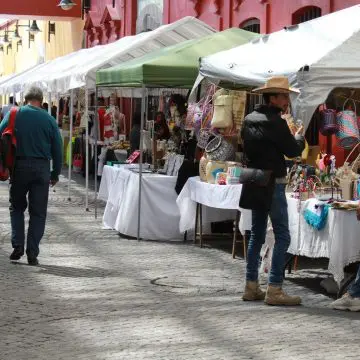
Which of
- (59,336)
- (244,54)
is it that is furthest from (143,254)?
(59,336)

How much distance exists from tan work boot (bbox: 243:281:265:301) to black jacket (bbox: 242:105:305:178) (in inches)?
38.6

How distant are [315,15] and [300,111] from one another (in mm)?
7284

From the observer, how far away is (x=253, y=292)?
9.08 meters

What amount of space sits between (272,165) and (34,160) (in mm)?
3091

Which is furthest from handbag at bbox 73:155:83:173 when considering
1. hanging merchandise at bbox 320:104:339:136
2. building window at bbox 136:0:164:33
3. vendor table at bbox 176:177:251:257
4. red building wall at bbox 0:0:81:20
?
hanging merchandise at bbox 320:104:339:136

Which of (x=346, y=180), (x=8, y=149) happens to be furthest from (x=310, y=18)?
(x=346, y=180)

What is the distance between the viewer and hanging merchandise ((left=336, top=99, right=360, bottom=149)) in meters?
10.2

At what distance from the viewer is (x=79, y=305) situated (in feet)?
29.0

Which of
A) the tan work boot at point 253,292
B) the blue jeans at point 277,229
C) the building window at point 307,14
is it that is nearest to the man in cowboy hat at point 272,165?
the blue jeans at point 277,229

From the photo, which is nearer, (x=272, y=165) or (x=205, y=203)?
(x=272, y=165)

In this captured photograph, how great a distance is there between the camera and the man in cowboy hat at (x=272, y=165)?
28.5 feet

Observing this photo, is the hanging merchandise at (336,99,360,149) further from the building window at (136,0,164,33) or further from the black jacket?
the building window at (136,0,164,33)

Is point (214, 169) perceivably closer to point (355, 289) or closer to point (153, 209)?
point (153, 209)

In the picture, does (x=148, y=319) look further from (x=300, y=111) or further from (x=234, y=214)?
(x=234, y=214)
